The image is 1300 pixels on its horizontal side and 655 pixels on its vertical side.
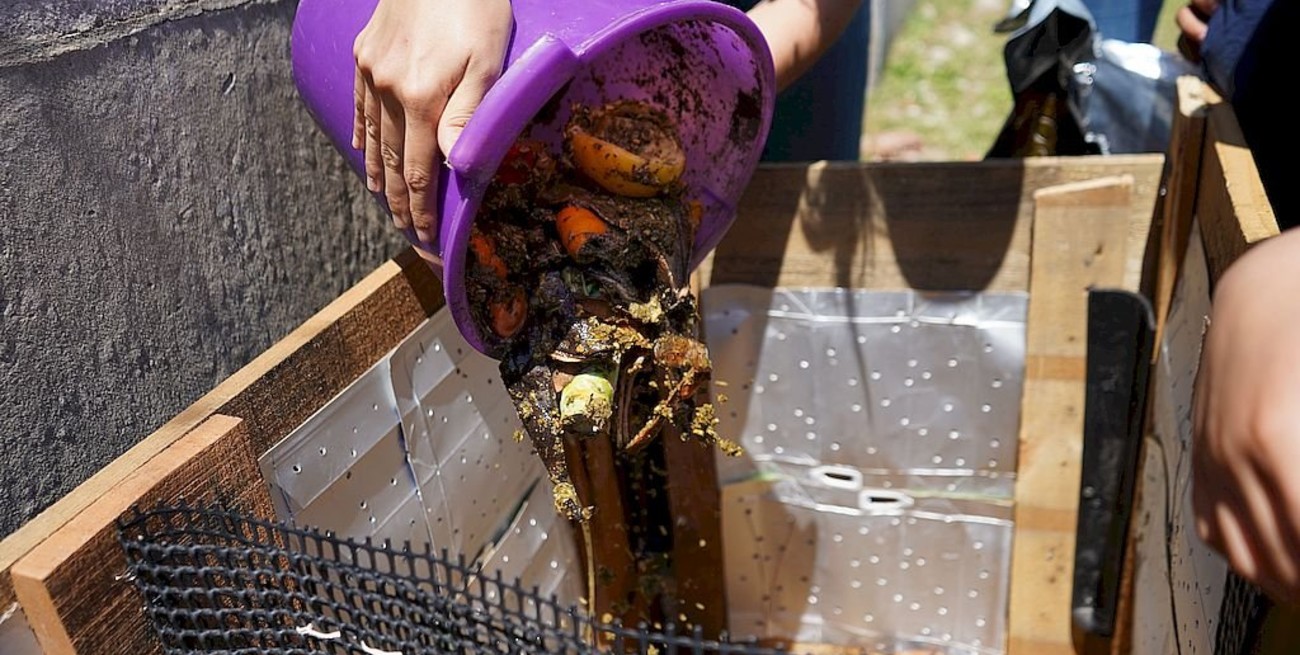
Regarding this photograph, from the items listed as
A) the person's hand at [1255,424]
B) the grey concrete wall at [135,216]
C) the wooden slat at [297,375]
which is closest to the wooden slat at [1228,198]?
the person's hand at [1255,424]

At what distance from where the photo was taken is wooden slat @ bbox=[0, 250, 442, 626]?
861mm

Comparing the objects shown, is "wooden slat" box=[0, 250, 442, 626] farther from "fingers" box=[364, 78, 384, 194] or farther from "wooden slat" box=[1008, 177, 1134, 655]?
"wooden slat" box=[1008, 177, 1134, 655]

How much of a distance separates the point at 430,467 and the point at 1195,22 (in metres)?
1.24

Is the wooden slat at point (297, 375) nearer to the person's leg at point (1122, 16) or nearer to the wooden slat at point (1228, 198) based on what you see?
the wooden slat at point (1228, 198)

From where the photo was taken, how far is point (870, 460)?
1.67m

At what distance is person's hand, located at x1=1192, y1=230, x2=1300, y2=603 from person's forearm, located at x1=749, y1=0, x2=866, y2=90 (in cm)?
77

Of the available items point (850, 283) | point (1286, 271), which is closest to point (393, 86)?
point (1286, 271)

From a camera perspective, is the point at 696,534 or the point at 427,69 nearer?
the point at 427,69

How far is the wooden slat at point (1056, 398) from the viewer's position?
1428 mm

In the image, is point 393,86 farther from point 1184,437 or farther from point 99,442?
point 1184,437

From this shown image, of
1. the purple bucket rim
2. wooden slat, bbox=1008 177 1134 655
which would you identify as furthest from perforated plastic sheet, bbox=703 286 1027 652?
the purple bucket rim

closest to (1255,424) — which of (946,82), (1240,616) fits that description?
(1240,616)

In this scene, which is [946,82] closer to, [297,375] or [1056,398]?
[1056,398]

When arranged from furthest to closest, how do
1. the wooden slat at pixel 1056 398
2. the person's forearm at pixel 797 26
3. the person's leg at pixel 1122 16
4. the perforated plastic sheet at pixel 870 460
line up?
the person's leg at pixel 1122 16, the perforated plastic sheet at pixel 870 460, the wooden slat at pixel 1056 398, the person's forearm at pixel 797 26
